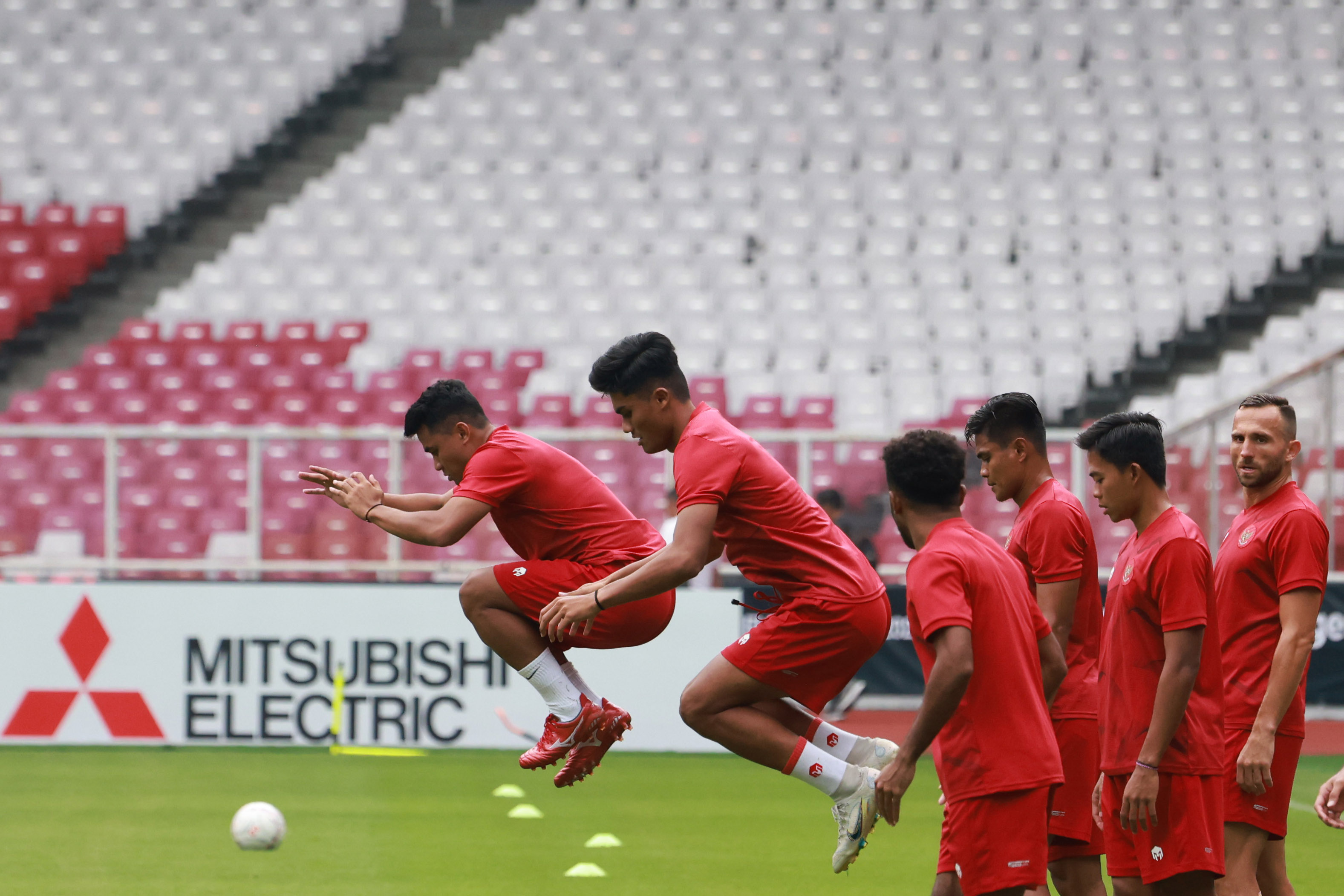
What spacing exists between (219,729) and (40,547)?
219 centimetres

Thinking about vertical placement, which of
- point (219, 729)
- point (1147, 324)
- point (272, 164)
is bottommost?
point (219, 729)

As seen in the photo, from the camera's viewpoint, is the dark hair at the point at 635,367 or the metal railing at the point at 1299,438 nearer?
the dark hair at the point at 635,367

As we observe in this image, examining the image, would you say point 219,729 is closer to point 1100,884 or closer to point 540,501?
point 540,501

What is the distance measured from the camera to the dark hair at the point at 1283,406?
4.87 meters

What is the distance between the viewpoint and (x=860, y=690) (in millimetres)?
12516

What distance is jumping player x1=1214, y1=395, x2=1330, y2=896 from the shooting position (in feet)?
15.3

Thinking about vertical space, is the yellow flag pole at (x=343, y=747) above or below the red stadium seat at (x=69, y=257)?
below

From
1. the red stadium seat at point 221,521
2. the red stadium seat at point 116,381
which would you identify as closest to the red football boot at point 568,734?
the red stadium seat at point 221,521

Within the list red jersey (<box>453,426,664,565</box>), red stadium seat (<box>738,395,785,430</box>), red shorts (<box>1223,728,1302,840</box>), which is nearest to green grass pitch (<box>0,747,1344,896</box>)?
red jersey (<box>453,426,664,565</box>)

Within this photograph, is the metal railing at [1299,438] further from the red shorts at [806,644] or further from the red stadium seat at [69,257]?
the red stadium seat at [69,257]

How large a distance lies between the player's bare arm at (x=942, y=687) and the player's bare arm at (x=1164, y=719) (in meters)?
0.69

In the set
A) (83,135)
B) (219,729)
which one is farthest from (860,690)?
(83,135)

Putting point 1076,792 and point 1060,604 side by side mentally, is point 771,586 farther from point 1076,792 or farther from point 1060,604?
point 1076,792

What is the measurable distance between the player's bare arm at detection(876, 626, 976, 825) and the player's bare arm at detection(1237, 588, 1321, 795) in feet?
4.22
